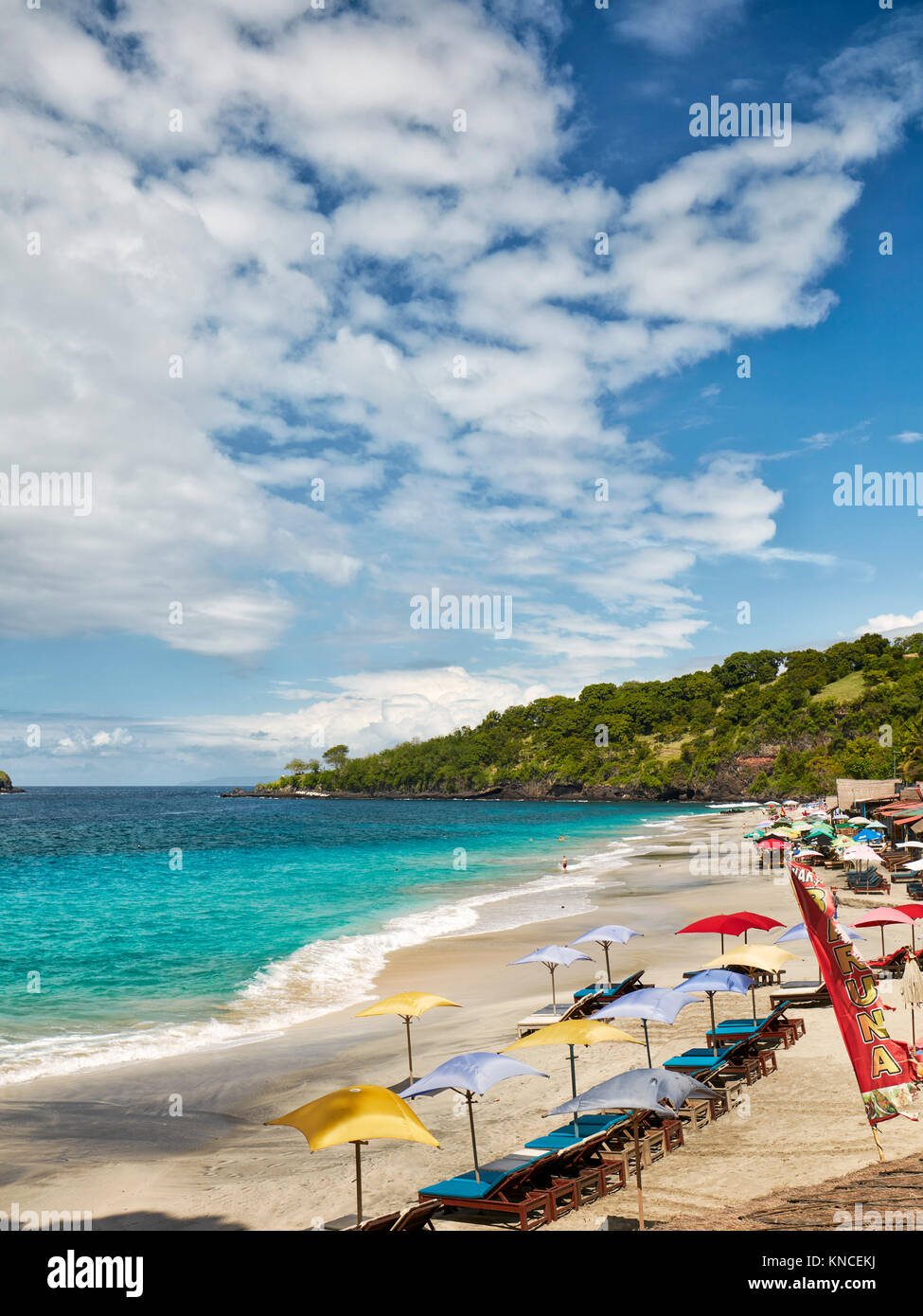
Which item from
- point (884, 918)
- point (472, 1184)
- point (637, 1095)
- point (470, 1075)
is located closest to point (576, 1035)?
point (470, 1075)

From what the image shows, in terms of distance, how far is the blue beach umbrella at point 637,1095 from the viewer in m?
7.62

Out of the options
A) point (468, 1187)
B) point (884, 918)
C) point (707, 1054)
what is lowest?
point (707, 1054)

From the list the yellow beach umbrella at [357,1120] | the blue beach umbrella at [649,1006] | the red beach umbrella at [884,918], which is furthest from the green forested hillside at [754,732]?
the yellow beach umbrella at [357,1120]

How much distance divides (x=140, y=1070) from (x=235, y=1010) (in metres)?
4.55

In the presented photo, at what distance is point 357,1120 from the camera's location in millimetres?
6984

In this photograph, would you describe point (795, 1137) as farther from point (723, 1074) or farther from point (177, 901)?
point (177, 901)

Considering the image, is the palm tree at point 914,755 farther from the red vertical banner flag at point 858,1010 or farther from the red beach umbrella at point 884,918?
the red vertical banner flag at point 858,1010

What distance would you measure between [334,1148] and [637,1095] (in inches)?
214

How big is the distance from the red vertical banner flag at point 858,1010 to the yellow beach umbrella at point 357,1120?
149 inches

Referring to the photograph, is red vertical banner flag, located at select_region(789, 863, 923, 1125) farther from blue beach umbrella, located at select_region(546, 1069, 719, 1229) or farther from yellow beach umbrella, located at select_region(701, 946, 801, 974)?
yellow beach umbrella, located at select_region(701, 946, 801, 974)

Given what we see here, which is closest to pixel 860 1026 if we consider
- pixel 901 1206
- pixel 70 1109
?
pixel 901 1206

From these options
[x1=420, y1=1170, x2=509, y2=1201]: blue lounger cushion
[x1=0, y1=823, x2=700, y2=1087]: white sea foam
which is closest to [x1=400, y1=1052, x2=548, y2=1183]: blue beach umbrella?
[x1=420, y1=1170, x2=509, y2=1201]: blue lounger cushion

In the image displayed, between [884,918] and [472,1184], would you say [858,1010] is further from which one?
[884,918]

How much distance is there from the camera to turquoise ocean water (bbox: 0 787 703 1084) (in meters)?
18.7
